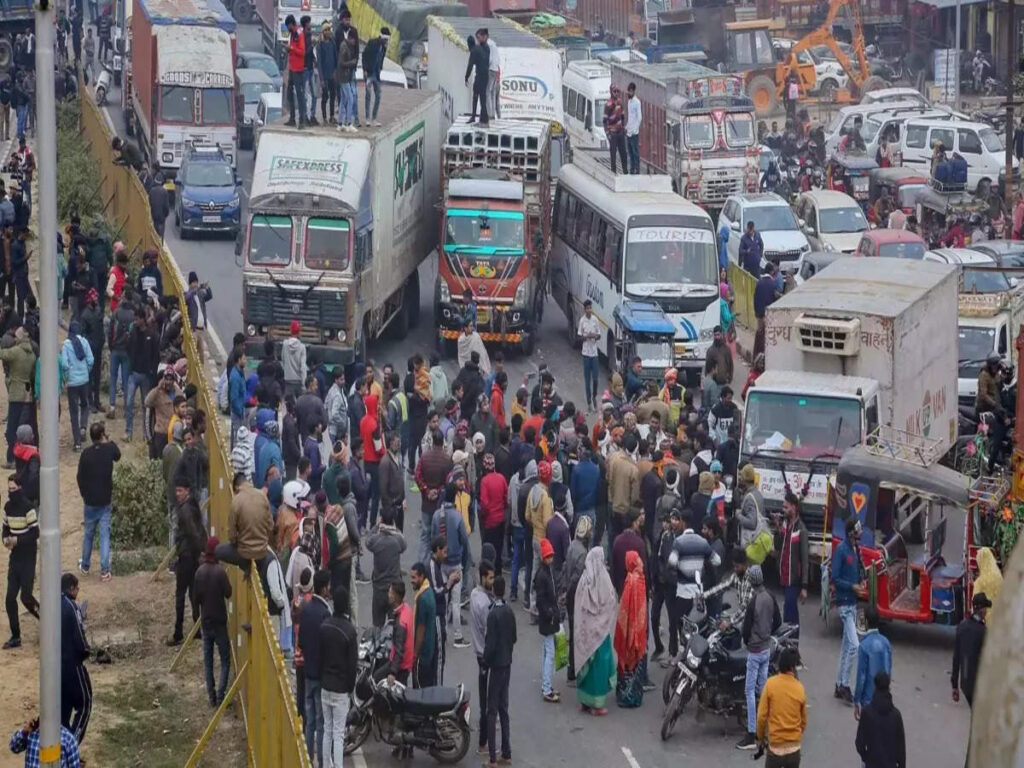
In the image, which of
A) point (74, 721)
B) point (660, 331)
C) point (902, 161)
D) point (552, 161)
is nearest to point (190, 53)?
point (552, 161)

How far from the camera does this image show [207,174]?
37.9 metres

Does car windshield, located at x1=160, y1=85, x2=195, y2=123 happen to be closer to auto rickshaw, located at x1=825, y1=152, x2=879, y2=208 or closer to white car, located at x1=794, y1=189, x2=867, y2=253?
white car, located at x1=794, y1=189, x2=867, y2=253

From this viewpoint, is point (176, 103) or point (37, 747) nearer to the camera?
point (37, 747)

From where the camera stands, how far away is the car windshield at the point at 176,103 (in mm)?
41625

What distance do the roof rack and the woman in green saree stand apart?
13.2ft

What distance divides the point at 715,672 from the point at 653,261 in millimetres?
14091

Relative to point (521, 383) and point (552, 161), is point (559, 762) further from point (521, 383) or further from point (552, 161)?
point (552, 161)

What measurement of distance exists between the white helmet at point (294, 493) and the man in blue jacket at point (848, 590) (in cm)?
458

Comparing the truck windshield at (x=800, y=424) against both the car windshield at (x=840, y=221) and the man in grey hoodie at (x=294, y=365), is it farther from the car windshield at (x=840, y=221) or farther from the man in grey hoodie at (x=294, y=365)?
the car windshield at (x=840, y=221)

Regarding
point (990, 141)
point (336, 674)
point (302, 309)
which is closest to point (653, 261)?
point (302, 309)

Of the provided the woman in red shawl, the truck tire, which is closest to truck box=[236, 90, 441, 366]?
the woman in red shawl

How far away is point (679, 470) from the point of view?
17.9 meters

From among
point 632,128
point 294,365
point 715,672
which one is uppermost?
point 632,128

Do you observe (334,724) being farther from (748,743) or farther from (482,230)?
(482,230)
